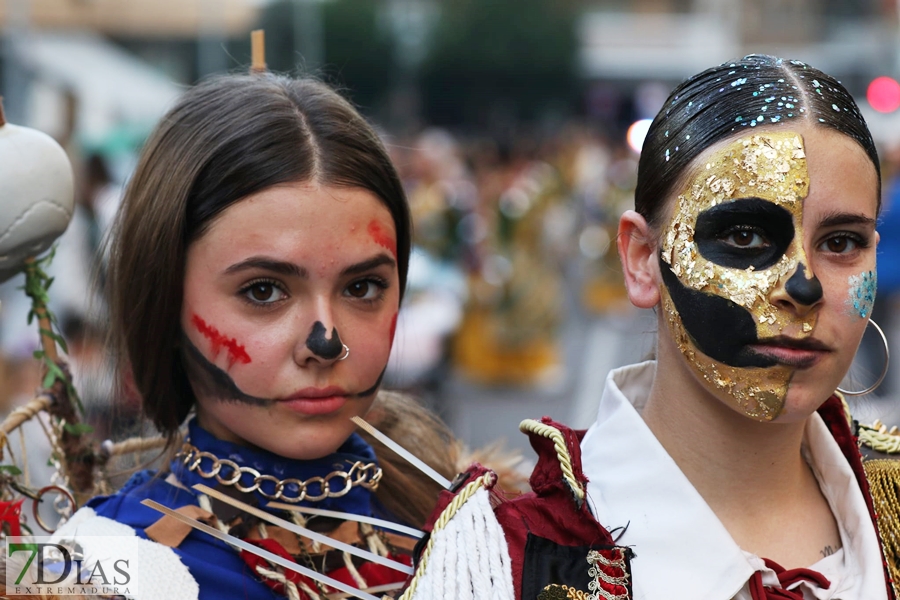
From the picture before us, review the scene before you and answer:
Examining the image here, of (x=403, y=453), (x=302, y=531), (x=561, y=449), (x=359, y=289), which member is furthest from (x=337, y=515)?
(x=561, y=449)

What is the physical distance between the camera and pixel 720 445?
6.31ft

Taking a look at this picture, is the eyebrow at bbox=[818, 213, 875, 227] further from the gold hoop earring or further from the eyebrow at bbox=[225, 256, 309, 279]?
the eyebrow at bbox=[225, 256, 309, 279]

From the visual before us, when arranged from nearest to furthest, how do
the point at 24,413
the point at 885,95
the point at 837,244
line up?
the point at 837,244, the point at 24,413, the point at 885,95

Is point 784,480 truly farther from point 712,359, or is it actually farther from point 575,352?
point 575,352

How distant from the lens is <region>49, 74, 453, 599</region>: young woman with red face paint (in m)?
2.15

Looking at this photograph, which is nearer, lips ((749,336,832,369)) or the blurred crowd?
lips ((749,336,832,369))

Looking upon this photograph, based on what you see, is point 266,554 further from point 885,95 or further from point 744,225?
point 885,95

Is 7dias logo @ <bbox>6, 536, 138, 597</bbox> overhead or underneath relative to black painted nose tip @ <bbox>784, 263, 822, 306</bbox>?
underneath

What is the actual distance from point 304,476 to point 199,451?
246mm

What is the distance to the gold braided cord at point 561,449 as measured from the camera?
186 cm

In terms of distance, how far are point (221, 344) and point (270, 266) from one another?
209 mm

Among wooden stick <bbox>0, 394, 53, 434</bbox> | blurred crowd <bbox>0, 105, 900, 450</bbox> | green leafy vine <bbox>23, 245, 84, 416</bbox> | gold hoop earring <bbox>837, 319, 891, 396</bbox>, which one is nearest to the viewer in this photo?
gold hoop earring <bbox>837, 319, 891, 396</bbox>

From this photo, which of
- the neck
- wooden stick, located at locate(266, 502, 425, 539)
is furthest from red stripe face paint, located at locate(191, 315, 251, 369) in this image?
the neck

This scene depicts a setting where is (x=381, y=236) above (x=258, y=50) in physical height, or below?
below
